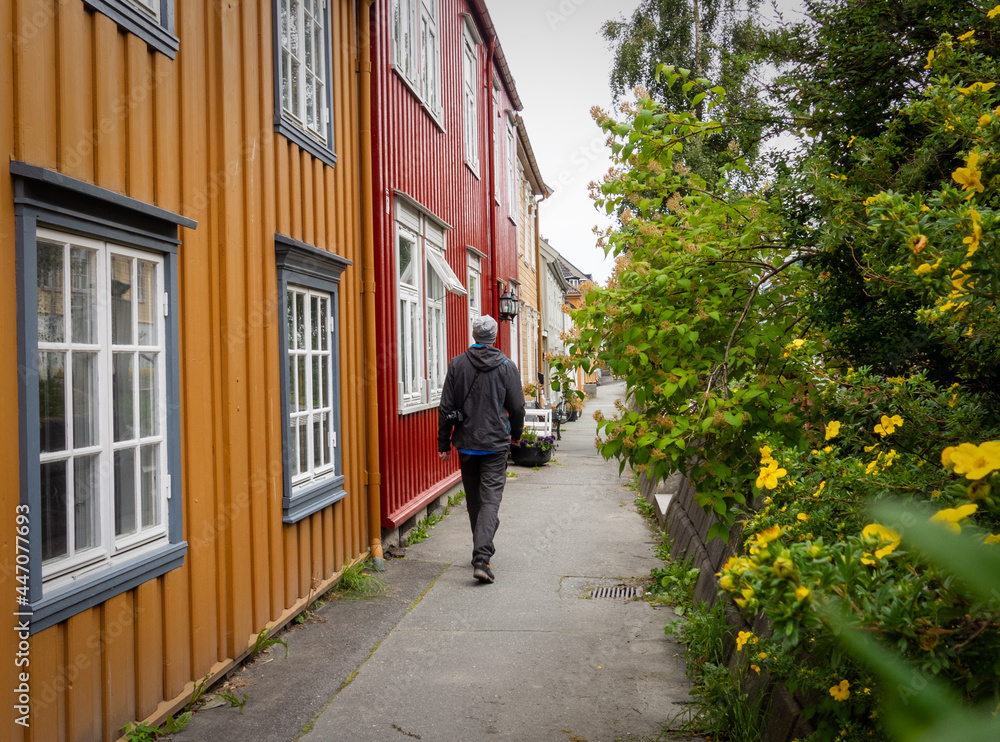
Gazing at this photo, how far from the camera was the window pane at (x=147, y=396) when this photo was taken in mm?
3711

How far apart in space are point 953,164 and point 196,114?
11.0 ft

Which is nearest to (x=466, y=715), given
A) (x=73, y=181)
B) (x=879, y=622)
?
(x=73, y=181)

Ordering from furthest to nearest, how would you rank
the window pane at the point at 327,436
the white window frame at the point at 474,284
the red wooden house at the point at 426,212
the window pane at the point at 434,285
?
the white window frame at the point at 474,284 → the window pane at the point at 434,285 → the red wooden house at the point at 426,212 → the window pane at the point at 327,436

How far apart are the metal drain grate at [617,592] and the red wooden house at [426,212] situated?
1.99 m

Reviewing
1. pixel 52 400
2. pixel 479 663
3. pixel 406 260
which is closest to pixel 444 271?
pixel 406 260

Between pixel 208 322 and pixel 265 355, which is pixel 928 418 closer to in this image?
pixel 208 322

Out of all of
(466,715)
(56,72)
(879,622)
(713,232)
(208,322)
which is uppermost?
(56,72)

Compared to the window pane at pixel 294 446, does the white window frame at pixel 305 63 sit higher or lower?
higher

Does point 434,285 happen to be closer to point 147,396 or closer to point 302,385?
point 302,385

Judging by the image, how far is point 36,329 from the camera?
2912 millimetres

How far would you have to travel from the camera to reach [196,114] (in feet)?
13.5

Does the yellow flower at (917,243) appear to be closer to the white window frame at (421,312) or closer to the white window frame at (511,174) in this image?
the white window frame at (421,312)

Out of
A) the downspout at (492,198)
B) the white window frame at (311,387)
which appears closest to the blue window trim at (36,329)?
the white window frame at (311,387)

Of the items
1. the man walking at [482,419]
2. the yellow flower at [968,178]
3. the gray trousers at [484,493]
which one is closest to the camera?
the yellow flower at [968,178]
